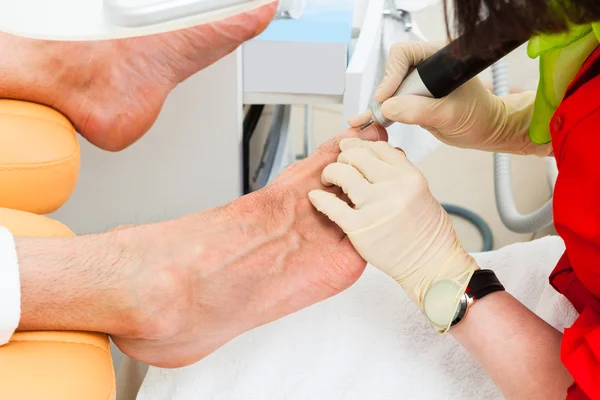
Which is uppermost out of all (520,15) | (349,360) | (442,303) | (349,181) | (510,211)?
(520,15)

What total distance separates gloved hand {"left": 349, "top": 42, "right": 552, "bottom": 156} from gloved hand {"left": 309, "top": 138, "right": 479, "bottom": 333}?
10 centimetres

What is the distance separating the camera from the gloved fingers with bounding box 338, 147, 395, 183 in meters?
0.90

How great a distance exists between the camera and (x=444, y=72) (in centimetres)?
88

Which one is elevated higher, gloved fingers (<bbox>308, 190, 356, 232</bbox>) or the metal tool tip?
the metal tool tip

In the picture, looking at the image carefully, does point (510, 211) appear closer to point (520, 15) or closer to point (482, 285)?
point (482, 285)

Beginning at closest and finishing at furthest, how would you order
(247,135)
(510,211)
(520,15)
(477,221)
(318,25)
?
(520,15) → (318,25) → (247,135) → (510,211) → (477,221)

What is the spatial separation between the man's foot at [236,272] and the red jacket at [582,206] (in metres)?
0.29

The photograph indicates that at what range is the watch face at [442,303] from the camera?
0.82m

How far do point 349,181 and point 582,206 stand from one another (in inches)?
12.4

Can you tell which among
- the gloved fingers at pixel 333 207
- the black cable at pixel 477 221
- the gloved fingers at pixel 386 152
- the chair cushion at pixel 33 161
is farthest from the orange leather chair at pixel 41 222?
the black cable at pixel 477 221

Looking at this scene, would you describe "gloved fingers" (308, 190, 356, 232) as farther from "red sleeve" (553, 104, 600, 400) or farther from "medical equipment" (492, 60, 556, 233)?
"medical equipment" (492, 60, 556, 233)

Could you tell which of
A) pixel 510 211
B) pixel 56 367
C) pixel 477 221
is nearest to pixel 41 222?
pixel 56 367

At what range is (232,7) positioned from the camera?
58 cm

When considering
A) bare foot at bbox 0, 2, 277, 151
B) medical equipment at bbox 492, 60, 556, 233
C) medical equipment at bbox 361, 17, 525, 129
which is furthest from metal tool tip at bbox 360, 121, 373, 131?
medical equipment at bbox 492, 60, 556, 233
